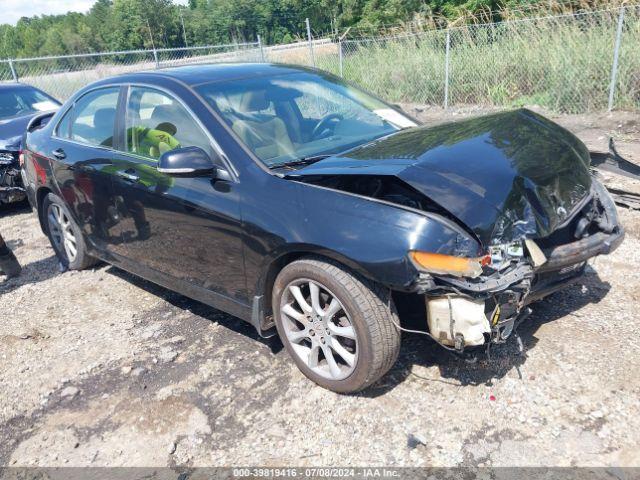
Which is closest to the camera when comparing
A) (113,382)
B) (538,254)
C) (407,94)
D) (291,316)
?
(538,254)

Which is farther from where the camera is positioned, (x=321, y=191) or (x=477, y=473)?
(x=321, y=191)

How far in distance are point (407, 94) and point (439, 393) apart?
1133cm

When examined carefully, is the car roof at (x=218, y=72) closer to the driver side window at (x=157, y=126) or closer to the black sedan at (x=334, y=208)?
the black sedan at (x=334, y=208)

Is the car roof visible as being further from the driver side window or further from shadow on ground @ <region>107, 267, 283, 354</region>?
shadow on ground @ <region>107, 267, 283, 354</region>

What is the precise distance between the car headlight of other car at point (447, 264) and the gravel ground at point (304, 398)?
82 cm

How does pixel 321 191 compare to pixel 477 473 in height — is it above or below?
above

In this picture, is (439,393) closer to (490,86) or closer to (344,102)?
(344,102)

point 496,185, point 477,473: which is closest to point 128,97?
point 496,185

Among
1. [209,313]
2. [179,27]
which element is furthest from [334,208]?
[179,27]

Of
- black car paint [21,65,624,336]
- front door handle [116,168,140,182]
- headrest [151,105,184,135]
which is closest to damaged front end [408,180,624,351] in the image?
black car paint [21,65,624,336]

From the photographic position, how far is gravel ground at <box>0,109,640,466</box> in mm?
2623

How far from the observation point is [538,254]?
2.63m

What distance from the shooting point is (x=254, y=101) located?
3580 mm

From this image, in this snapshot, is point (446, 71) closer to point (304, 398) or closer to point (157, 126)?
point (157, 126)
